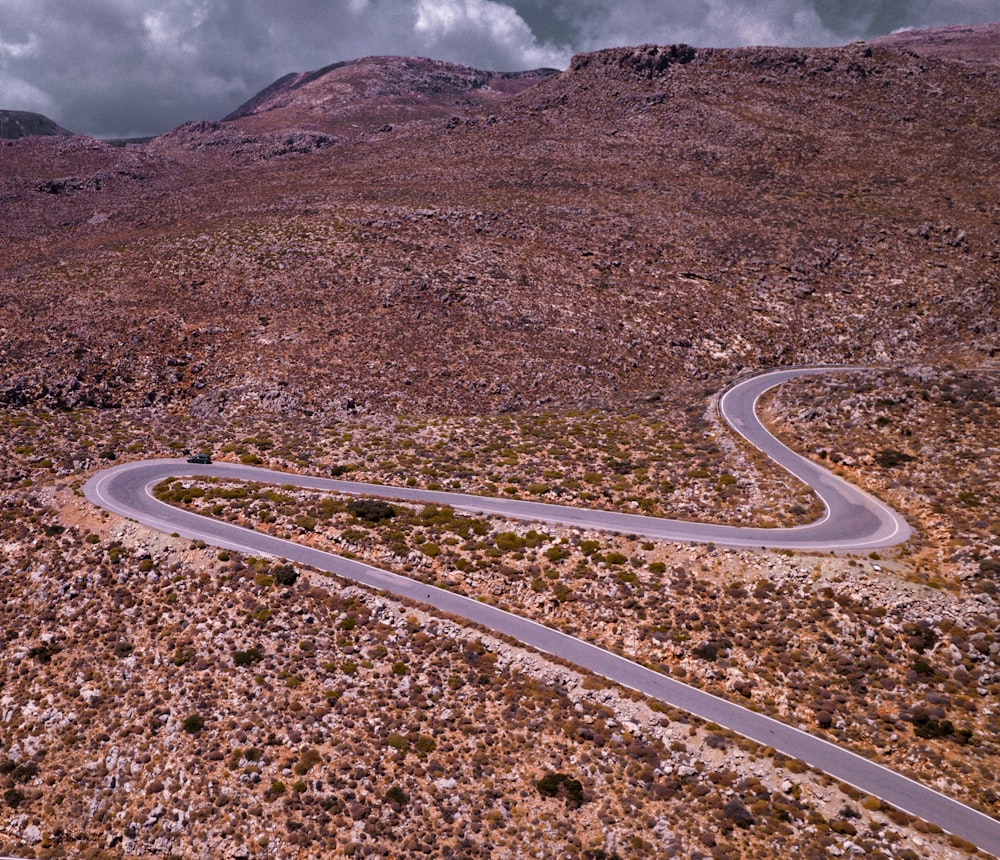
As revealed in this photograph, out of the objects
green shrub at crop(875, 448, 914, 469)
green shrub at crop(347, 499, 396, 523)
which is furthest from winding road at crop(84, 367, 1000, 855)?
green shrub at crop(875, 448, 914, 469)

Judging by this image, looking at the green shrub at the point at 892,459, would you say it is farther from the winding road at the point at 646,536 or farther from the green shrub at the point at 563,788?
the green shrub at the point at 563,788

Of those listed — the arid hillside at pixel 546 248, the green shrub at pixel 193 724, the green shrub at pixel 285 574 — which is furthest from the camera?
the arid hillside at pixel 546 248

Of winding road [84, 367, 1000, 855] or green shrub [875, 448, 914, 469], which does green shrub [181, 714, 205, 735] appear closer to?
winding road [84, 367, 1000, 855]

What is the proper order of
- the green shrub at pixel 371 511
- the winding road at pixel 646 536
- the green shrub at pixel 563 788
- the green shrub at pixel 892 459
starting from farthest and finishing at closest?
the green shrub at pixel 892 459 < the green shrub at pixel 371 511 < the winding road at pixel 646 536 < the green shrub at pixel 563 788

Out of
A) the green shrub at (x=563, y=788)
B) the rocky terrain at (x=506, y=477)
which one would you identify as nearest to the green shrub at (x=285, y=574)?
the rocky terrain at (x=506, y=477)

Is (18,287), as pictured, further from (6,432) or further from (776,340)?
(776,340)

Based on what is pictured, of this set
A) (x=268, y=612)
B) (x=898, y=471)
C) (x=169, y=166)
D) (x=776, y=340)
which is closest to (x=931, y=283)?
(x=776, y=340)
